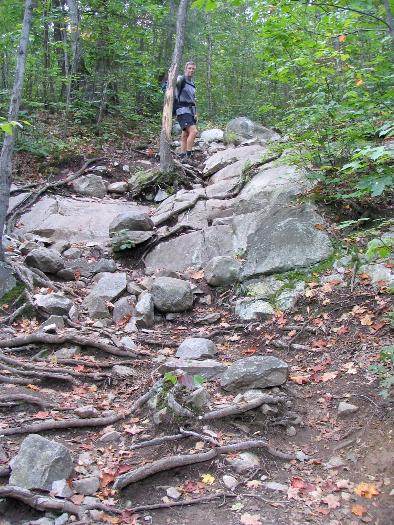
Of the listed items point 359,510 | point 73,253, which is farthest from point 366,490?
point 73,253

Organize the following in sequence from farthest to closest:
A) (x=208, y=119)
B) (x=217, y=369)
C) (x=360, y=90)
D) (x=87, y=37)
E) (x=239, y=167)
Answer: (x=208, y=119), (x=87, y=37), (x=239, y=167), (x=360, y=90), (x=217, y=369)

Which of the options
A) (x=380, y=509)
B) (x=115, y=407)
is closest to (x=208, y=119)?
(x=115, y=407)

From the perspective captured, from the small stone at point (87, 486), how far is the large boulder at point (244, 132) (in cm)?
1224

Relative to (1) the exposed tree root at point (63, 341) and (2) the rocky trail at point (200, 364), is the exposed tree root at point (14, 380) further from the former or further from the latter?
(1) the exposed tree root at point (63, 341)

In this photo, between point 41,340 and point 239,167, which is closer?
point 41,340

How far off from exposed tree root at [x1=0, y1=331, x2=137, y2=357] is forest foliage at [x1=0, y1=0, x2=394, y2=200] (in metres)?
3.72

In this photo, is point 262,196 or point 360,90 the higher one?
point 360,90

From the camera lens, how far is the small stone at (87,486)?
11.5 ft

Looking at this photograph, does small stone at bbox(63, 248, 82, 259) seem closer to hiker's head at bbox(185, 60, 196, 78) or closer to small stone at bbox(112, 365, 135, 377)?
small stone at bbox(112, 365, 135, 377)

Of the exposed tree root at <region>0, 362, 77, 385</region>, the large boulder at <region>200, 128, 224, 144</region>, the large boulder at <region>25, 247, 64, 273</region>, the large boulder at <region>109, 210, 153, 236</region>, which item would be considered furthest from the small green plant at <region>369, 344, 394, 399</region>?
the large boulder at <region>200, 128, 224, 144</region>

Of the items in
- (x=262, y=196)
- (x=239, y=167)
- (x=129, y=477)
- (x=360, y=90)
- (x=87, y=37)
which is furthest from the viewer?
(x=87, y=37)

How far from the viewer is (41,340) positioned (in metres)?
5.80

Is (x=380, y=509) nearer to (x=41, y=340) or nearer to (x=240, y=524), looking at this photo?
(x=240, y=524)

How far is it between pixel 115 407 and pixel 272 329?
231cm
